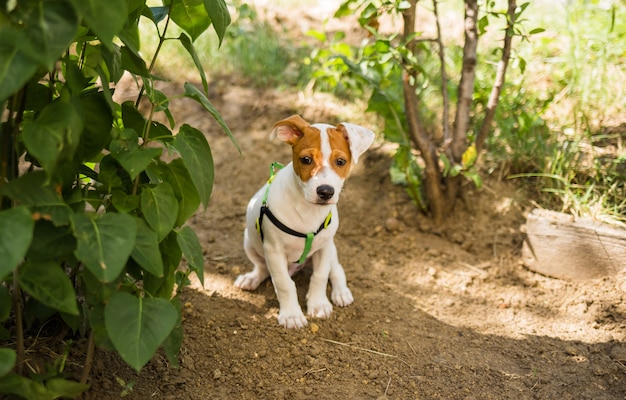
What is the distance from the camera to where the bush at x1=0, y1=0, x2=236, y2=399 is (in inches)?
60.6

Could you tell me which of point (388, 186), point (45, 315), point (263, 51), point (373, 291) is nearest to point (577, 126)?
point (388, 186)

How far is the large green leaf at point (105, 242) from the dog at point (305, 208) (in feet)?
3.96

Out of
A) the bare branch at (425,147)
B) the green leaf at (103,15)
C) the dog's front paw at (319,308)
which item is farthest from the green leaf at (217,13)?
the bare branch at (425,147)

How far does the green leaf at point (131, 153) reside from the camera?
1791 mm

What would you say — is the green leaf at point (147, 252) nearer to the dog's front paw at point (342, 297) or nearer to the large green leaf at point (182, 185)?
the large green leaf at point (182, 185)

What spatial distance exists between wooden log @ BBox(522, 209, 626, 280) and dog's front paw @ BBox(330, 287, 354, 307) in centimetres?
123

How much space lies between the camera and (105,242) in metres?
1.71

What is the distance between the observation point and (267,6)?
661cm

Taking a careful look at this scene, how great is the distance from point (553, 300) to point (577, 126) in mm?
1428

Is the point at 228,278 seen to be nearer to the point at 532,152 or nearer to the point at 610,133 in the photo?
the point at 532,152

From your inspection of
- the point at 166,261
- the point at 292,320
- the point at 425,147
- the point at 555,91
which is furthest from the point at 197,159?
the point at 555,91

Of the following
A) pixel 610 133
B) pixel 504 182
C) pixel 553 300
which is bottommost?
pixel 553 300

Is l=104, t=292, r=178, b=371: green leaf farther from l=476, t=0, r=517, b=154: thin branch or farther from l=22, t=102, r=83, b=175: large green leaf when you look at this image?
l=476, t=0, r=517, b=154: thin branch

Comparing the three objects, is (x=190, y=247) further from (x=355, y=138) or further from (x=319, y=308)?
(x=319, y=308)
